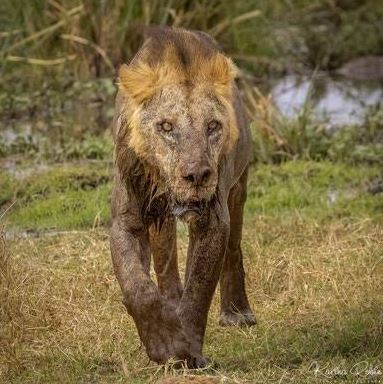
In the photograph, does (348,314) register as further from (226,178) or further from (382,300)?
(226,178)

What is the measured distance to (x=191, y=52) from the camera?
17.8 ft

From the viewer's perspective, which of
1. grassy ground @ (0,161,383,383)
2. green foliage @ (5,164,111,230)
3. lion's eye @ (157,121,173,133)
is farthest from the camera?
green foliage @ (5,164,111,230)

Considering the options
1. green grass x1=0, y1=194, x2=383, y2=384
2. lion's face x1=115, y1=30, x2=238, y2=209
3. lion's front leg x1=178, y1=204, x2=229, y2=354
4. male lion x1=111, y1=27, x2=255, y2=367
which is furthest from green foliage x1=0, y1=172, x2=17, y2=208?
lion's front leg x1=178, y1=204, x2=229, y2=354

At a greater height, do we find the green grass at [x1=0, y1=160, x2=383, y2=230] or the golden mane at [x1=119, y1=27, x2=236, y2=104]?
the golden mane at [x1=119, y1=27, x2=236, y2=104]

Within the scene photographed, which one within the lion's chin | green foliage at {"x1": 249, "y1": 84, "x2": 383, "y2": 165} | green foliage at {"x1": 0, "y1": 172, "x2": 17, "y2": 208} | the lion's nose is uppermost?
the lion's nose

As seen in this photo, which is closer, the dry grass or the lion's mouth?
the lion's mouth

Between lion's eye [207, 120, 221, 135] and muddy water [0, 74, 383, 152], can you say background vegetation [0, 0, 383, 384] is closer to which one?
muddy water [0, 74, 383, 152]

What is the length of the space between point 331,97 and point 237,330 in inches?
287

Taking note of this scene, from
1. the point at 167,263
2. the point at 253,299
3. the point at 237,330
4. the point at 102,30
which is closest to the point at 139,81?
the point at 167,263

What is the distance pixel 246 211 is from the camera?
28.0 feet

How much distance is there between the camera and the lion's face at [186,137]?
198 inches

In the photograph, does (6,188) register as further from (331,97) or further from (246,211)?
(331,97)

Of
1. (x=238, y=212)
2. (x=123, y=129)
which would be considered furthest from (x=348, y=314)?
(x=123, y=129)

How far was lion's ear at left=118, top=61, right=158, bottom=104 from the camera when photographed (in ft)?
17.6
